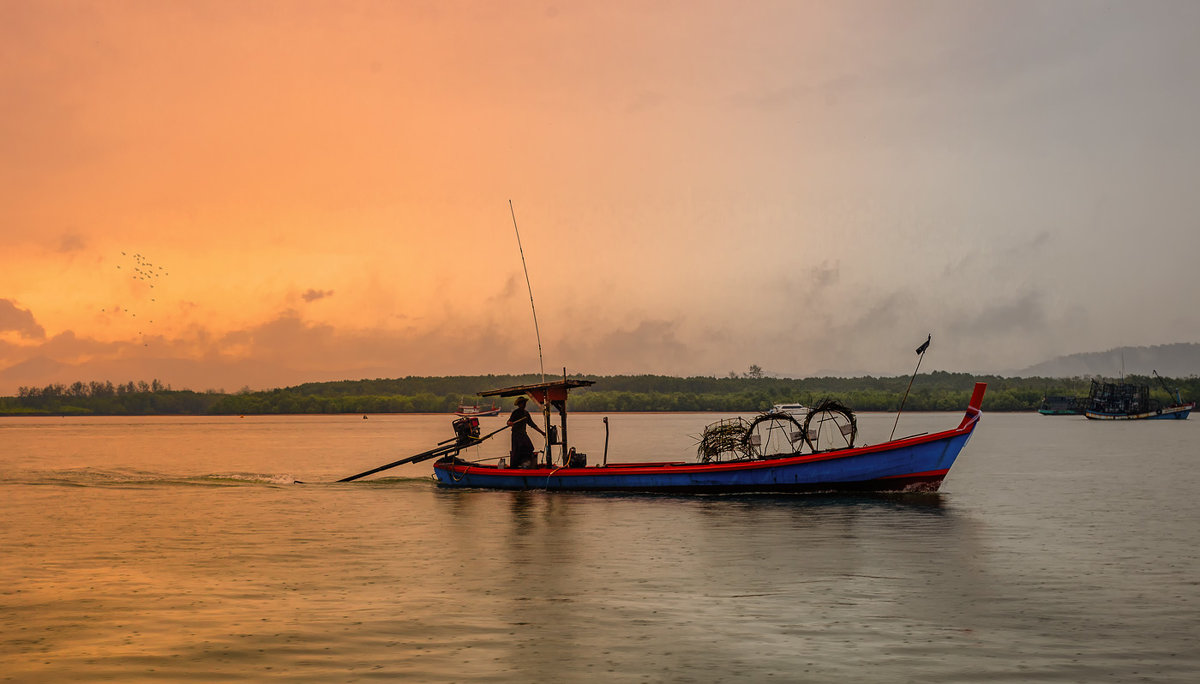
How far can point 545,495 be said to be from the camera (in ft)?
136

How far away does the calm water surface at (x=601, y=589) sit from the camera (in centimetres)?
1381

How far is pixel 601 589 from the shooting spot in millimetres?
19797

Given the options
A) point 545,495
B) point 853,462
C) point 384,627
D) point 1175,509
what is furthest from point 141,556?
point 1175,509

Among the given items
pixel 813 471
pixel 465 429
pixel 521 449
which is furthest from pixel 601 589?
pixel 465 429

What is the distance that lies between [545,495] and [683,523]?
11.5m

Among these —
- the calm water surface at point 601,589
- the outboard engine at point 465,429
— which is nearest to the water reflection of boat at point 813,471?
the calm water surface at point 601,589

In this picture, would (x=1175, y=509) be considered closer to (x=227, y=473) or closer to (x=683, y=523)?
(x=683, y=523)

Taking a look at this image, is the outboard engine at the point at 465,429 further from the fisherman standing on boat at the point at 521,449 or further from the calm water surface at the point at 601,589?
the calm water surface at the point at 601,589

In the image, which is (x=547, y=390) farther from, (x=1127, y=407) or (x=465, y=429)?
(x=1127, y=407)

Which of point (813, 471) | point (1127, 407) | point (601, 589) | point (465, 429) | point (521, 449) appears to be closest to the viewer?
point (601, 589)

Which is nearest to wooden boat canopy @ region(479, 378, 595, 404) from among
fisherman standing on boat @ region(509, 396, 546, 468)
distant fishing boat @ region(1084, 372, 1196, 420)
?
fisherman standing on boat @ region(509, 396, 546, 468)

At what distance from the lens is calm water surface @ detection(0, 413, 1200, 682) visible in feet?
45.3

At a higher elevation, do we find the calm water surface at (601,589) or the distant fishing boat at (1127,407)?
the distant fishing boat at (1127,407)

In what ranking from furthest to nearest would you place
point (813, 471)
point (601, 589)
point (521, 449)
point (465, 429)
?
point (465, 429) → point (521, 449) → point (813, 471) → point (601, 589)
